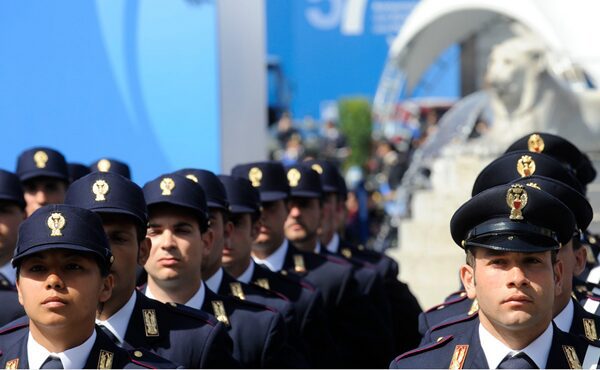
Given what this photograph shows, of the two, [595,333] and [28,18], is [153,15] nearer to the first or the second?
[28,18]

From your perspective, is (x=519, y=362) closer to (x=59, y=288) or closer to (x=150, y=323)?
(x=59, y=288)

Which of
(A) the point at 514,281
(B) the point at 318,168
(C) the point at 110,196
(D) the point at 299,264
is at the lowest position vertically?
(A) the point at 514,281

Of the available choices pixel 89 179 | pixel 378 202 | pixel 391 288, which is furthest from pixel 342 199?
pixel 378 202

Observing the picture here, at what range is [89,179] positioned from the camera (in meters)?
5.58

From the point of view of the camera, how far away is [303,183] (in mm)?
8789

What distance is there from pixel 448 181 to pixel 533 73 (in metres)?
1.45

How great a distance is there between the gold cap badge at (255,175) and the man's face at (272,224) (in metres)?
0.18

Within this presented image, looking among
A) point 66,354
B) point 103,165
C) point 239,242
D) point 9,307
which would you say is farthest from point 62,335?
point 103,165

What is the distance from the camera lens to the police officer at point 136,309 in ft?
17.2

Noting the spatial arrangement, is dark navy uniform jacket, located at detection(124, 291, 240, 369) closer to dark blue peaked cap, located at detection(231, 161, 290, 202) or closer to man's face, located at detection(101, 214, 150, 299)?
man's face, located at detection(101, 214, 150, 299)

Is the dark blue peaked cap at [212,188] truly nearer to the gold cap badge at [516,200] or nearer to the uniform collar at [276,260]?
the uniform collar at [276,260]

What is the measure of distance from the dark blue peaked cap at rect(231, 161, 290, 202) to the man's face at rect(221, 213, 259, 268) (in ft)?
2.49

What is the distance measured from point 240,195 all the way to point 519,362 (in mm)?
3211

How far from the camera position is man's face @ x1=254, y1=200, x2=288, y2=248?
25.8 ft
